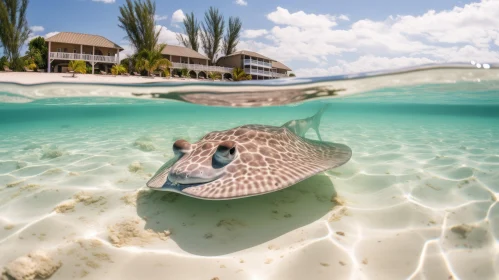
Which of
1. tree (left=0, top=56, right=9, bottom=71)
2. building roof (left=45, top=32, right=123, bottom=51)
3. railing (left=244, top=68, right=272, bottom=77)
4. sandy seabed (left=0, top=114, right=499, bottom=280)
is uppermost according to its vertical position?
building roof (left=45, top=32, right=123, bottom=51)

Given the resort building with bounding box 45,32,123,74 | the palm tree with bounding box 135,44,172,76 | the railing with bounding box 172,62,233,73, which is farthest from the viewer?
the railing with bounding box 172,62,233,73

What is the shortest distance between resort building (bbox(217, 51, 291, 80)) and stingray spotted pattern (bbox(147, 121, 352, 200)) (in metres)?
47.7

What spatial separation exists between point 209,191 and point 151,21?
40.9m

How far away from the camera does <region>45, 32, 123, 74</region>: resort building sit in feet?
111

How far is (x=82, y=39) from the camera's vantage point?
3772 centimetres

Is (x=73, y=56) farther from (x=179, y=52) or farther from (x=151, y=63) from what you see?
(x=179, y=52)

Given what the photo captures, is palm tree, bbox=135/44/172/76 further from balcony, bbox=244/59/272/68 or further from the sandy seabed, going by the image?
the sandy seabed

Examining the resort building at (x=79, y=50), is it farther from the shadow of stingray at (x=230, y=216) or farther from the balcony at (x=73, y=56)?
the shadow of stingray at (x=230, y=216)

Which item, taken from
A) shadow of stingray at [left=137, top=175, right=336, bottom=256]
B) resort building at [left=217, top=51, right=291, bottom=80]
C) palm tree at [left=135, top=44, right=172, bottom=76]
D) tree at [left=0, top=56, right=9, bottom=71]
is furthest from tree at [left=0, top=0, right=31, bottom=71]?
shadow of stingray at [left=137, top=175, right=336, bottom=256]

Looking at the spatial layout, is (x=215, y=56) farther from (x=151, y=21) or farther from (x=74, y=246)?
(x=74, y=246)

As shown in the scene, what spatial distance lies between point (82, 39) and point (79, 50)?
1.71 meters

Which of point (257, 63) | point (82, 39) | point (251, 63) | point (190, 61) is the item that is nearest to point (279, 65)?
point (257, 63)

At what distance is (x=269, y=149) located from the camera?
3.50 metres

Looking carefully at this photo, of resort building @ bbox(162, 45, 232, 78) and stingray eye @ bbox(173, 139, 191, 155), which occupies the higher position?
resort building @ bbox(162, 45, 232, 78)
